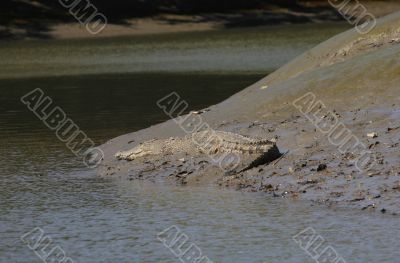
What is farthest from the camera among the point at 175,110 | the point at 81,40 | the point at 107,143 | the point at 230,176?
the point at 81,40

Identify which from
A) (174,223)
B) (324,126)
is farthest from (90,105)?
(174,223)

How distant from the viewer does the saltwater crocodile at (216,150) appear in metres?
16.1

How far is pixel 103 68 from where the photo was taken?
41125 mm

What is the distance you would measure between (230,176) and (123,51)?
3385 centimetres

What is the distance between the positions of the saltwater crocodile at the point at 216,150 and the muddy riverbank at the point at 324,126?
162 mm

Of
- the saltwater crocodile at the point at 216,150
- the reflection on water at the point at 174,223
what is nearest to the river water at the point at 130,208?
the reflection on water at the point at 174,223

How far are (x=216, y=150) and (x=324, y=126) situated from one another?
5.87ft

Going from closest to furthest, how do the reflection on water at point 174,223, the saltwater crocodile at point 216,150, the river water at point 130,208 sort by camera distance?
1. the reflection on water at point 174,223
2. the river water at point 130,208
3. the saltwater crocodile at point 216,150

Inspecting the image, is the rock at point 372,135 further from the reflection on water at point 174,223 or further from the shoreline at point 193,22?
the shoreline at point 193,22

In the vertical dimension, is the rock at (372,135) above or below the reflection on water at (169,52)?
below

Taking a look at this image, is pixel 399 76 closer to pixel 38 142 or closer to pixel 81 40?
pixel 38 142

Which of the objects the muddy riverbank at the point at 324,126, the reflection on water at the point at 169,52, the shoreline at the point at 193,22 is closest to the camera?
the muddy riverbank at the point at 324,126

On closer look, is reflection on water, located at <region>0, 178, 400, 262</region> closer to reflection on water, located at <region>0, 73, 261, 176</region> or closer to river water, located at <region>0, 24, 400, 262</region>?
river water, located at <region>0, 24, 400, 262</region>

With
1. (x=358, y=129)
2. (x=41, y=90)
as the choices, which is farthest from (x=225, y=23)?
(x=358, y=129)
